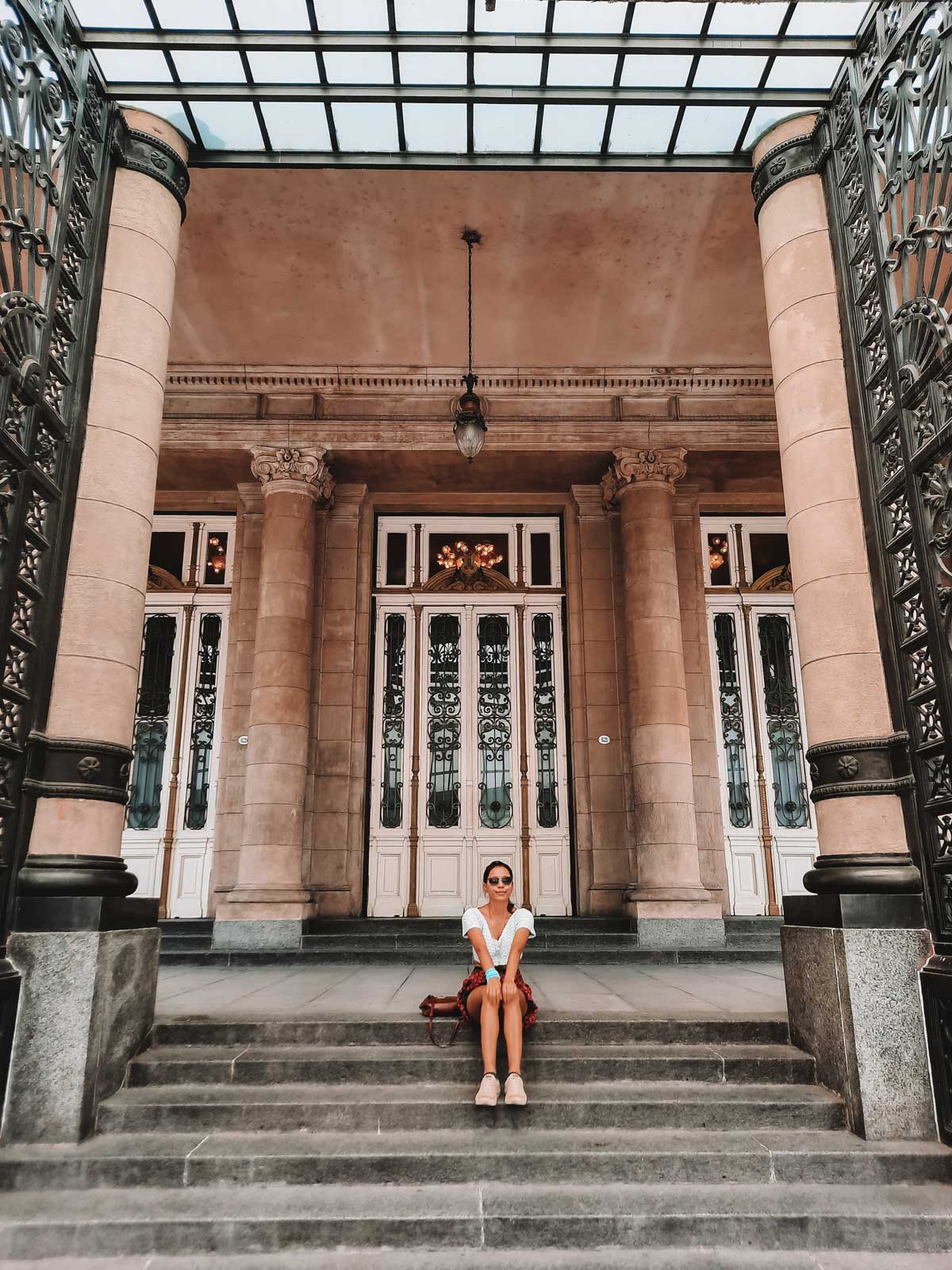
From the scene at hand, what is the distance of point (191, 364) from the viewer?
968 centimetres

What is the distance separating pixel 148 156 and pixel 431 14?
78.3 inches

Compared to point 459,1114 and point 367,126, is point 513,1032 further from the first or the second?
point 367,126

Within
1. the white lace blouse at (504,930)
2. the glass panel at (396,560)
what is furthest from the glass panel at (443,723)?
the white lace blouse at (504,930)

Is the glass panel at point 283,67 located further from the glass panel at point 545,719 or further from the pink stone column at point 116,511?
the glass panel at point 545,719

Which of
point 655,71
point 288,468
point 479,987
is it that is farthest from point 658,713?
point 655,71

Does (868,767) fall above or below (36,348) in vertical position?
below

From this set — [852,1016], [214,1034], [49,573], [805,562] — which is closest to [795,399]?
[805,562]

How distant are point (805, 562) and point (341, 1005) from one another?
3846 millimetres

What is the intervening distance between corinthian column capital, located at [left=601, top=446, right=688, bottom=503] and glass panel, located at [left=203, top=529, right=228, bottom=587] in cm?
510

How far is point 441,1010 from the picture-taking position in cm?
468

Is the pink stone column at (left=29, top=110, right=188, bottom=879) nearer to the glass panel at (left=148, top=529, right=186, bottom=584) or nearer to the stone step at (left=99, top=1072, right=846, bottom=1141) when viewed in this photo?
the stone step at (left=99, top=1072, right=846, bottom=1141)

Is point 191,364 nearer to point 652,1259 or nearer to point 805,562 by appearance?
point 805,562

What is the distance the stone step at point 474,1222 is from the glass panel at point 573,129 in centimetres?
647

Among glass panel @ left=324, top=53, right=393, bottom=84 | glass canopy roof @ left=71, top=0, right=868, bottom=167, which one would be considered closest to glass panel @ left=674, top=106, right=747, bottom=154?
glass canopy roof @ left=71, top=0, right=868, bottom=167
